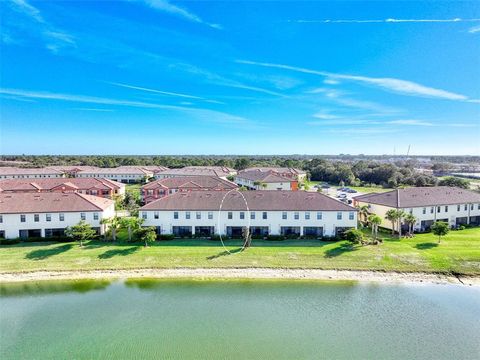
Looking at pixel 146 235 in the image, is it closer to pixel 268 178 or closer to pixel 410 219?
pixel 410 219

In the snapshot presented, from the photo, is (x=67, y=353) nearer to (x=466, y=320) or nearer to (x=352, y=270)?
(x=352, y=270)

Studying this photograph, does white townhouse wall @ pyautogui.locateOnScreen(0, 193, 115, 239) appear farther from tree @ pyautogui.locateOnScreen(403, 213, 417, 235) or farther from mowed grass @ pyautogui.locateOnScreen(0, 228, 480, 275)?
tree @ pyautogui.locateOnScreen(403, 213, 417, 235)

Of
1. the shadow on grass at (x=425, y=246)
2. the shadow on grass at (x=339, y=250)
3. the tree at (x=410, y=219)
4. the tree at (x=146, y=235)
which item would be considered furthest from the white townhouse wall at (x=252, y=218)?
the shadow on grass at (x=425, y=246)

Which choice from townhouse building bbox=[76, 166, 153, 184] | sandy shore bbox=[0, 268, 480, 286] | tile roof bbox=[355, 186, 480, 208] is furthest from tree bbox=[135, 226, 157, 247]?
townhouse building bbox=[76, 166, 153, 184]

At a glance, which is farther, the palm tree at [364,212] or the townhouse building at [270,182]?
the townhouse building at [270,182]

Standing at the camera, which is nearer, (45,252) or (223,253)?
(45,252)

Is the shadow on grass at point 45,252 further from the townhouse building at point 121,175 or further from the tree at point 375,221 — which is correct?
the townhouse building at point 121,175

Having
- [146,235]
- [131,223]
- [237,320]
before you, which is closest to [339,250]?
[237,320]
